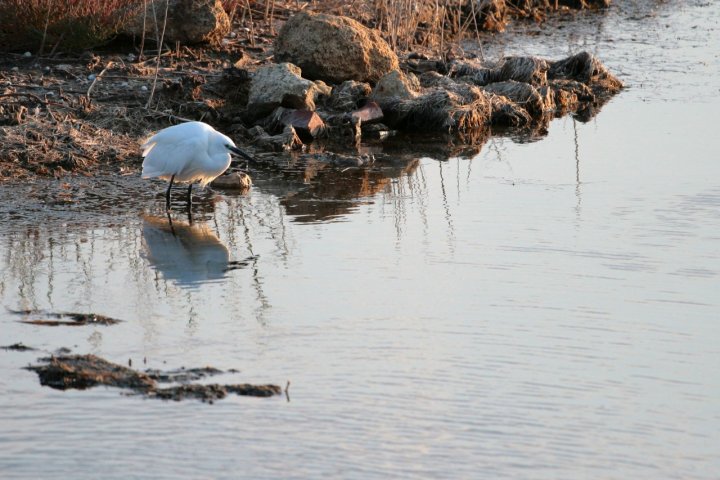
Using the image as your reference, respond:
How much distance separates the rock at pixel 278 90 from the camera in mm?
10211

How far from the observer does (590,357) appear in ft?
17.7

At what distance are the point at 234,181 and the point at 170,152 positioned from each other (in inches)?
33.4

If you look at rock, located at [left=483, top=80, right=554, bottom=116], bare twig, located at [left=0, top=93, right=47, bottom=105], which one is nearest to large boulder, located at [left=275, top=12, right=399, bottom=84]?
rock, located at [left=483, top=80, right=554, bottom=116]

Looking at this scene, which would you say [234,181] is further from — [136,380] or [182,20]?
[136,380]

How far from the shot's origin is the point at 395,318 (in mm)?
5844

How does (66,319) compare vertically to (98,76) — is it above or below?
below

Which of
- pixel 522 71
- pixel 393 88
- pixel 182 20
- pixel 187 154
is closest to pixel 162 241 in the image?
pixel 187 154

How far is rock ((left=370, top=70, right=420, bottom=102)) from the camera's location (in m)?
10.9

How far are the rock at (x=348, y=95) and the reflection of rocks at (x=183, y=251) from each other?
3374 mm

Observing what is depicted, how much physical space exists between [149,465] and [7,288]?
2.21 meters

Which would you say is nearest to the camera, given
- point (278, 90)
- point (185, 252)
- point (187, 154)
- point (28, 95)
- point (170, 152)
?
point (185, 252)

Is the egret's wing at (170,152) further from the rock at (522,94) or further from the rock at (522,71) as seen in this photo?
the rock at (522,71)

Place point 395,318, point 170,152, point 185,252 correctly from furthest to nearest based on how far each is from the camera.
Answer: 1. point 170,152
2. point 185,252
3. point 395,318

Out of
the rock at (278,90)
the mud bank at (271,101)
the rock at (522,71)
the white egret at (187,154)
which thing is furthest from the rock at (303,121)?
the rock at (522,71)
